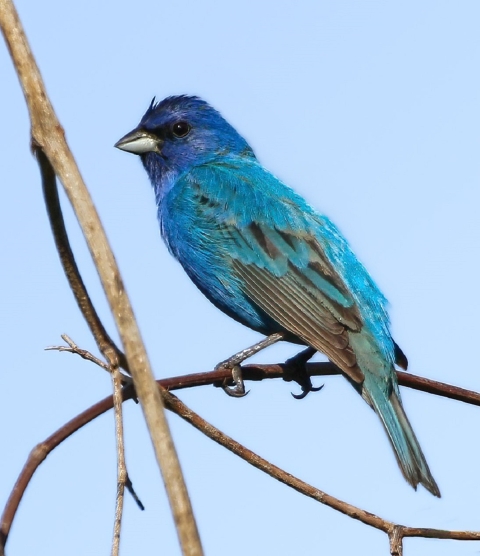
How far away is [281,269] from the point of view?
7.84 m

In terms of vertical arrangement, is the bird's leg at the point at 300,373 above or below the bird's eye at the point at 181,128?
below

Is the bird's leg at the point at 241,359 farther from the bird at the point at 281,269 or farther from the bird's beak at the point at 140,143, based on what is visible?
the bird's beak at the point at 140,143

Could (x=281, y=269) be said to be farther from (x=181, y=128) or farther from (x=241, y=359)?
(x=181, y=128)

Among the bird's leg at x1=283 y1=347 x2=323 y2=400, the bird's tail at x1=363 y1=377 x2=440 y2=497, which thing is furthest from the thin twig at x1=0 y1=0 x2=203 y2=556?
the bird's leg at x1=283 y1=347 x2=323 y2=400

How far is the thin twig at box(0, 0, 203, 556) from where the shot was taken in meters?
2.49

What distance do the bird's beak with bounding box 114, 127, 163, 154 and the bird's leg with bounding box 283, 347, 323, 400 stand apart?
8.92ft

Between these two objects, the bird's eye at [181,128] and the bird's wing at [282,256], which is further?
the bird's eye at [181,128]

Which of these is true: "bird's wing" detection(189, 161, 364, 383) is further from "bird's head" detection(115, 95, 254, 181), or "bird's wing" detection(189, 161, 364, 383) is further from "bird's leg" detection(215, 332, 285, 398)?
"bird's head" detection(115, 95, 254, 181)

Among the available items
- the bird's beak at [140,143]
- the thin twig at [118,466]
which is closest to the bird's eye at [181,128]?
the bird's beak at [140,143]

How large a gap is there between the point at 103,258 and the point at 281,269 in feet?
16.4

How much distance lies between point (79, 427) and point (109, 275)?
992mm

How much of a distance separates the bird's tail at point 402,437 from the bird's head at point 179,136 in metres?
3.49

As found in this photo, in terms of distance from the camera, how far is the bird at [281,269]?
7.05 m

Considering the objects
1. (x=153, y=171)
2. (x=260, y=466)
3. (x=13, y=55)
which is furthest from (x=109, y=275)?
(x=153, y=171)
